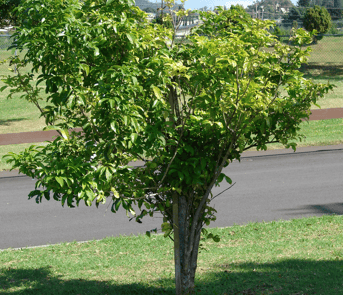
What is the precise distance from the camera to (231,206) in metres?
9.01

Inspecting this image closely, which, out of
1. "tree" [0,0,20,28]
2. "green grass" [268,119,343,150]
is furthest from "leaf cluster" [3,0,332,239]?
"tree" [0,0,20,28]

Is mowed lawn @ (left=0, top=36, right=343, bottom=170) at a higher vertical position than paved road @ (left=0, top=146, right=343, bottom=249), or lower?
higher

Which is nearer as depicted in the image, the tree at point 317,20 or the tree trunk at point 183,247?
the tree trunk at point 183,247

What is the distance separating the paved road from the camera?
7.86 m

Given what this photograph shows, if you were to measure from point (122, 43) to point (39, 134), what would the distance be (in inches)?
633

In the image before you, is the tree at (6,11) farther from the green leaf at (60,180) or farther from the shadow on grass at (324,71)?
the shadow on grass at (324,71)

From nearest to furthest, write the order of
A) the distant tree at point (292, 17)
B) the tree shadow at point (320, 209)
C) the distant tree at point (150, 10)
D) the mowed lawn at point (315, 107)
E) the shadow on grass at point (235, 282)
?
1. the distant tree at point (150, 10)
2. the shadow on grass at point (235, 282)
3. the tree shadow at point (320, 209)
4. the mowed lawn at point (315, 107)
5. the distant tree at point (292, 17)

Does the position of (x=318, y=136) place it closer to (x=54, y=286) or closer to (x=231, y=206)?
(x=231, y=206)

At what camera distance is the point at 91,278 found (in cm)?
557

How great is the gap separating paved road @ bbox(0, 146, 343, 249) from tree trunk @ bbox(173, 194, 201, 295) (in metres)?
3.28

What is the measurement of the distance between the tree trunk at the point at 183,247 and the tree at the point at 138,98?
0.03 meters

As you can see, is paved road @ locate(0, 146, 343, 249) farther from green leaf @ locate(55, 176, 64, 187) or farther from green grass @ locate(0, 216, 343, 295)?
green leaf @ locate(55, 176, 64, 187)

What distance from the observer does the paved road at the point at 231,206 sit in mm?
7859

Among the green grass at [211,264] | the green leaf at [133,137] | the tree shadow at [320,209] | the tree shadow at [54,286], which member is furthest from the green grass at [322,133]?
the green leaf at [133,137]
